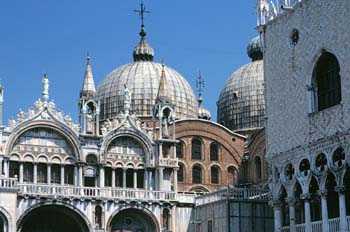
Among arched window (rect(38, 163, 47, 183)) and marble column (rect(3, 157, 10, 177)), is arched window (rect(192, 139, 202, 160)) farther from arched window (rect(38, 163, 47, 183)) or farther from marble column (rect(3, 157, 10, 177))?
marble column (rect(3, 157, 10, 177))

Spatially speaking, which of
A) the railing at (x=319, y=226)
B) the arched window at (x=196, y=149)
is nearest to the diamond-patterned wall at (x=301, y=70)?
the railing at (x=319, y=226)

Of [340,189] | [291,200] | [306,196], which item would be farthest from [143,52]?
[340,189]

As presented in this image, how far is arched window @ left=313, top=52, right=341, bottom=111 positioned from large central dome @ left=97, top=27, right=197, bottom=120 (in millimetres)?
21000

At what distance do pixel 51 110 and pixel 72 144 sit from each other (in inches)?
83.7

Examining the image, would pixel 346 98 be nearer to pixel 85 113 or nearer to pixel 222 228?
pixel 222 228

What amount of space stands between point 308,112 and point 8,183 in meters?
14.7

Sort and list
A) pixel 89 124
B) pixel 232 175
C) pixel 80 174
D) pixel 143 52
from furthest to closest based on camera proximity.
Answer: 1. pixel 143 52
2. pixel 232 175
3. pixel 89 124
4. pixel 80 174

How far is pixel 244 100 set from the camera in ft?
195

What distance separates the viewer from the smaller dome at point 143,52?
59.5 metres

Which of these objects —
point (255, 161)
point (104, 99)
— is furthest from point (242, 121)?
point (104, 99)

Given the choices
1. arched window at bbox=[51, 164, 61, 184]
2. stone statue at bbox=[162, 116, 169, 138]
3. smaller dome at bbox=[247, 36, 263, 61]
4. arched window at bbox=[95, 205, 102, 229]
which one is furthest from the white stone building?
smaller dome at bbox=[247, 36, 263, 61]

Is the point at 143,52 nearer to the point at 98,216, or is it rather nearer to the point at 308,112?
the point at 98,216

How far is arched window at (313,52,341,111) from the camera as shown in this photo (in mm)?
34656

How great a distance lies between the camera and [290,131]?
121 feet
